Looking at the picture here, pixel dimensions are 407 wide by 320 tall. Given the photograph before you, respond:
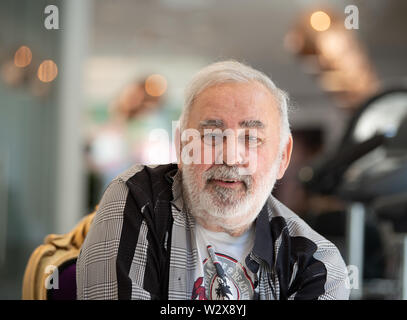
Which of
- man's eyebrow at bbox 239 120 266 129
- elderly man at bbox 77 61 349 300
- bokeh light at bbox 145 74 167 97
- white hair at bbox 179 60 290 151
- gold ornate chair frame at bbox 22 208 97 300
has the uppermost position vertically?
bokeh light at bbox 145 74 167 97

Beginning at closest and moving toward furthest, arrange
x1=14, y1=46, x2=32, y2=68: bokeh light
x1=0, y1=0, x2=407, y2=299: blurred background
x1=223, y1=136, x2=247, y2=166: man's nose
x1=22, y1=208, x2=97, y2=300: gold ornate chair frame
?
x1=223, y1=136, x2=247, y2=166: man's nose, x1=22, y1=208, x2=97, y2=300: gold ornate chair frame, x1=0, y1=0, x2=407, y2=299: blurred background, x1=14, y1=46, x2=32, y2=68: bokeh light

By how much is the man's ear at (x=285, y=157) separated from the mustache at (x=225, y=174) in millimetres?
69

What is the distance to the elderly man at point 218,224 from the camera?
2.58ft

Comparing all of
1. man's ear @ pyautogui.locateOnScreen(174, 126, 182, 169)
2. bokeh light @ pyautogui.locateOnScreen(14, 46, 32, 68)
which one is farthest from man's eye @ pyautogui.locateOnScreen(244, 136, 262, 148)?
bokeh light @ pyautogui.locateOnScreen(14, 46, 32, 68)

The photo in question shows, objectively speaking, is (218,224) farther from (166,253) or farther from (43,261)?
(43,261)

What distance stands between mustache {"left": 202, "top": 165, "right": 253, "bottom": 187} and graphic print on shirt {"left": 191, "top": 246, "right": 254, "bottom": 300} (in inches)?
4.3

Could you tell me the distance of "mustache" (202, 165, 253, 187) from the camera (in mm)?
789

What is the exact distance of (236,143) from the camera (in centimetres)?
78

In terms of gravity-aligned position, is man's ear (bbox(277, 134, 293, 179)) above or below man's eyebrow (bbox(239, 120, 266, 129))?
below

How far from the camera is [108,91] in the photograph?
386 inches

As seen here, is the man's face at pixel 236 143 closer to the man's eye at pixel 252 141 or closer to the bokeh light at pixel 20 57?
the man's eye at pixel 252 141

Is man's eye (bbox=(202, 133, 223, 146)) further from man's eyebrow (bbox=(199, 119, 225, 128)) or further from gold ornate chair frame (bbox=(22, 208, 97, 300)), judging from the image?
gold ornate chair frame (bbox=(22, 208, 97, 300))

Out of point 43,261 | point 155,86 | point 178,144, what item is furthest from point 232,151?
point 155,86

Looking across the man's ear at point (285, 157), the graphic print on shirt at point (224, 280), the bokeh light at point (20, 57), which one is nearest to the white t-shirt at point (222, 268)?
the graphic print on shirt at point (224, 280)
